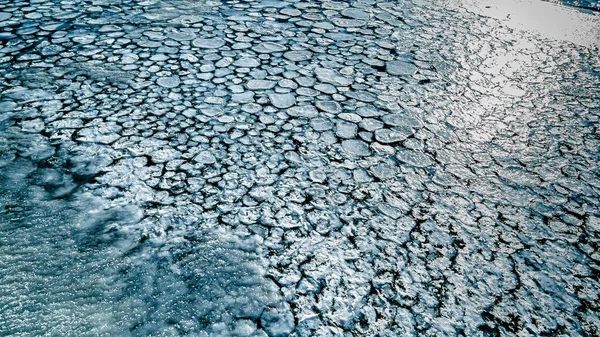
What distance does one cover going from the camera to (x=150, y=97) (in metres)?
3.07

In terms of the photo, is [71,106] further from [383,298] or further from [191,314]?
[383,298]

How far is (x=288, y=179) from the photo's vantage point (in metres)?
2.51

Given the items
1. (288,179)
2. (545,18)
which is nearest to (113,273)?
(288,179)

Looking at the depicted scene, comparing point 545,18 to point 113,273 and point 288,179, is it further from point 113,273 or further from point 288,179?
point 113,273

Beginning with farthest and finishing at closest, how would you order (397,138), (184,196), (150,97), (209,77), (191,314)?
(209,77) → (150,97) → (397,138) → (184,196) → (191,314)

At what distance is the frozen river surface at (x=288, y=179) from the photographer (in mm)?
1885

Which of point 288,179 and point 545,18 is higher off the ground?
point 545,18

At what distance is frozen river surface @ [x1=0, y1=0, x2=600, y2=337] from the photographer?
1.88m

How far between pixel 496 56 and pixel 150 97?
324cm

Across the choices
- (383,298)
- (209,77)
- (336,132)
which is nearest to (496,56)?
(336,132)

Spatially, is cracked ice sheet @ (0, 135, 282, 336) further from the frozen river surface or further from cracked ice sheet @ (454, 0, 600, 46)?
cracked ice sheet @ (454, 0, 600, 46)

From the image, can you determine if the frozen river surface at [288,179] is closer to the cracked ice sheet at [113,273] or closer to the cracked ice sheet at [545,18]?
the cracked ice sheet at [113,273]

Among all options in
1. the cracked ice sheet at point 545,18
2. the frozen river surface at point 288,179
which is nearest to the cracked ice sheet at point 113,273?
the frozen river surface at point 288,179

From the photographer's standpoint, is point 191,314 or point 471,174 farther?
point 471,174
